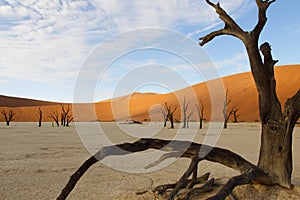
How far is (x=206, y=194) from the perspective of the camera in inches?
187

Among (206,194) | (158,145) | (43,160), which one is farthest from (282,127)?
(43,160)

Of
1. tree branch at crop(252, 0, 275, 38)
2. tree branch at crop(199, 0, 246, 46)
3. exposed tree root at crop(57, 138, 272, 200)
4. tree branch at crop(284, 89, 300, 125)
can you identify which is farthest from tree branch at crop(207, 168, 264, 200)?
tree branch at crop(252, 0, 275, 38)

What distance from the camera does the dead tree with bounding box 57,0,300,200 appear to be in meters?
4.21

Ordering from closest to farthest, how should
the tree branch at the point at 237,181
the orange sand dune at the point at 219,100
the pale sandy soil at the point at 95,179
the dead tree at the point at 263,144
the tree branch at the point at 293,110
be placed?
the tree branch at the point at 237,181 → the dead tree at the point at 263,144 → the tree branch at the point at 293,110 → the pale sandy soil at the point at 95,179 → the orange sand dune at the point at 219,100

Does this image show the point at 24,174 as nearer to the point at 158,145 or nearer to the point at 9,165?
the point at 9,165

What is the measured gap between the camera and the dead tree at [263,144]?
421 centimetres

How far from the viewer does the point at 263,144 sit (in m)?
4.77

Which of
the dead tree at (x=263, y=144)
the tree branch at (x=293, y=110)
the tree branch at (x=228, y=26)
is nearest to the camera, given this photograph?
the dead tree at (x=263, y=144)

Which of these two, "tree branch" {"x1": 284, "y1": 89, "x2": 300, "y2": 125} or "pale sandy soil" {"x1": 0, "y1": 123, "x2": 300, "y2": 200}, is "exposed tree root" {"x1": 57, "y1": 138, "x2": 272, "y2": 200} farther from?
"tree branch" {"x1": 284, "y1": 89, "x2": 300, "y2": 125}

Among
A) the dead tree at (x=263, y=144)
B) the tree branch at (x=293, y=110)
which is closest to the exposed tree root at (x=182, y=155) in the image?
the dead tree at (x=263, y=144)

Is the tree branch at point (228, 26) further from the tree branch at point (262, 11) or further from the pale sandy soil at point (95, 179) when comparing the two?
the pale sandy soil at point (95, 179)

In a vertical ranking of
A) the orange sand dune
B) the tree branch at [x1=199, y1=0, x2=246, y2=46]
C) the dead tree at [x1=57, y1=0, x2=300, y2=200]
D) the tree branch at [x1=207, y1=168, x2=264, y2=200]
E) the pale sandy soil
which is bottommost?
the pale sandy soil

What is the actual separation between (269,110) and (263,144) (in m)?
0.51

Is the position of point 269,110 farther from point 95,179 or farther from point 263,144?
point 95,179
